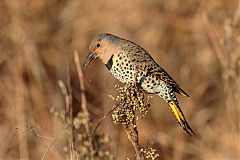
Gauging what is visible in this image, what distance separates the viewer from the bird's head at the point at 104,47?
16.5 ft

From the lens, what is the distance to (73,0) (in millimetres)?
8820

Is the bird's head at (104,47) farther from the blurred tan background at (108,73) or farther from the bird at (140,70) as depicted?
the blurred tan background at (108,73)

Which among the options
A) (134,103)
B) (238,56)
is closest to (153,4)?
(238,56)

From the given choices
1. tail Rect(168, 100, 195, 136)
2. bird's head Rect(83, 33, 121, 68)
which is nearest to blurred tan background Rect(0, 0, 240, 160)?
bird's head Rect(83, 33, 121, 68)

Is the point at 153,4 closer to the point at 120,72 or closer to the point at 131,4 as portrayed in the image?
the point at 131,4

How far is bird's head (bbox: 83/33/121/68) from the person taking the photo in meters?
5.04

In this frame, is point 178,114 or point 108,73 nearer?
point 178,114

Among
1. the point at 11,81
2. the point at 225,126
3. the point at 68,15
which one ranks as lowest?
the point at 225,126

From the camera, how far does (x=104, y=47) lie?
507 cm

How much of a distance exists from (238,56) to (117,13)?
3.99 metres

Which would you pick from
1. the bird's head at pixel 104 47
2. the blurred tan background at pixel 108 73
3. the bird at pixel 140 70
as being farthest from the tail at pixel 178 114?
the blurred tan background at pixel 108 73

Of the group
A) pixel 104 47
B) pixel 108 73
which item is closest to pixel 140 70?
pixel 104 47

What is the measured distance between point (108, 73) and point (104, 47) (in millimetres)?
3258

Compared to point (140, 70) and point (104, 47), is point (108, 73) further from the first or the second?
point (140, 70)
